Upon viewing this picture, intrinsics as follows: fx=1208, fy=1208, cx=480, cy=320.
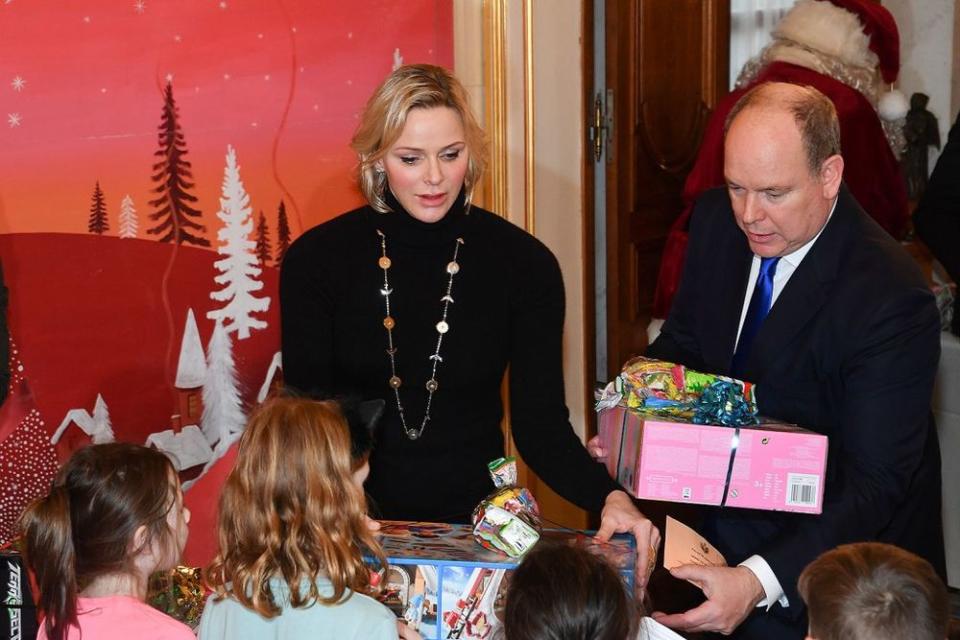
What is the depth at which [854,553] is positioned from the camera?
5.98 feet

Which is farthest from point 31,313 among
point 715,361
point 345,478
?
point 715,361

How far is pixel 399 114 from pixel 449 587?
3.11ft

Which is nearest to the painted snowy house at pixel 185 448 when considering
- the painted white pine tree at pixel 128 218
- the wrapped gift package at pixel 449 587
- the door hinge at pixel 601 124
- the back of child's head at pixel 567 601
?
the painted white pine tree at pixel 128 218

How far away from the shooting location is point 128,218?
10.3 feet

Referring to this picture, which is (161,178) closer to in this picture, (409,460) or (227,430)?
(227,430)

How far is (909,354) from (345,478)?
1.06 meters

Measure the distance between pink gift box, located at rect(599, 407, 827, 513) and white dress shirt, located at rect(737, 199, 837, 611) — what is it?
129 millimetres

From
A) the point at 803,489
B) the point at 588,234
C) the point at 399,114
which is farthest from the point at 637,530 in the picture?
the point at 588,234

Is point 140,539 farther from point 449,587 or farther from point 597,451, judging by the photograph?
point 597,451

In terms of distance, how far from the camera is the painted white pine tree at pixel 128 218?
3.12m

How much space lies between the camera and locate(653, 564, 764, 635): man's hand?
214cm

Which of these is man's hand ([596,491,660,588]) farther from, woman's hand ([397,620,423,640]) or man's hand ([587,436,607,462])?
woman's hand ([397,620,423,640])

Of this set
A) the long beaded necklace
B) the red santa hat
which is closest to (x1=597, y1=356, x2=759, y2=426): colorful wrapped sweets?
the long beaded necklace

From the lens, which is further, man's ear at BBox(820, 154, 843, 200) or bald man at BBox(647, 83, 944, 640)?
man's ear at BBox(820, 154, 843, 200)
